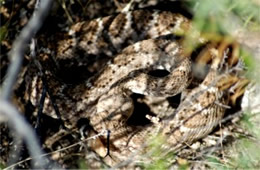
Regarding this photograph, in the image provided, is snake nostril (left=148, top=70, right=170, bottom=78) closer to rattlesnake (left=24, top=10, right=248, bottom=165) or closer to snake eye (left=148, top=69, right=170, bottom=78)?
snake eye (left=148, top=69, right=170, bottom=78)

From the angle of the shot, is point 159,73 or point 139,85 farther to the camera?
point 159,73

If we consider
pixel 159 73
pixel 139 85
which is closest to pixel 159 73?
pixel 159 73

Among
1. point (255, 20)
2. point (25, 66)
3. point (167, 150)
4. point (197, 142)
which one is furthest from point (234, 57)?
point (25, 66)

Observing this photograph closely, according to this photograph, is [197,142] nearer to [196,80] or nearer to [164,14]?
[196,80]

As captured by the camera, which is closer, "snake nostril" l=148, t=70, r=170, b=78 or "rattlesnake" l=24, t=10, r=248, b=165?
"rattlesnake" l=24, t=10, r=248, b=165

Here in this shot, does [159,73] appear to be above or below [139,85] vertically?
below

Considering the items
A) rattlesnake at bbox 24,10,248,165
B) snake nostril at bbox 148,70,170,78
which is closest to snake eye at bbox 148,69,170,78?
snake nostril at bbox 148,70,170,78

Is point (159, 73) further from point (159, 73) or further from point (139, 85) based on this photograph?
point (139, 85)

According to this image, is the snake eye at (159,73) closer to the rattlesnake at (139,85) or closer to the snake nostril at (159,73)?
the snake nostril at (159,73)

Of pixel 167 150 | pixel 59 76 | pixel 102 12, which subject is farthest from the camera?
pixel 102 12
